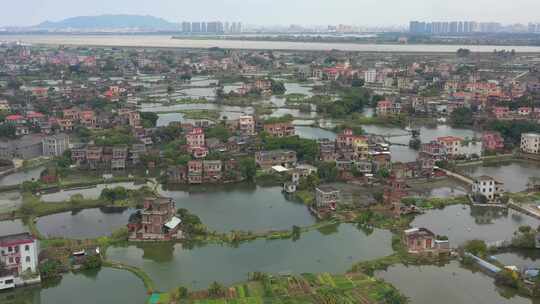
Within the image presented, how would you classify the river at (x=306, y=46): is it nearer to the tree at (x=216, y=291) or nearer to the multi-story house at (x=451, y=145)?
the multi-story house at (x=451, y=145)

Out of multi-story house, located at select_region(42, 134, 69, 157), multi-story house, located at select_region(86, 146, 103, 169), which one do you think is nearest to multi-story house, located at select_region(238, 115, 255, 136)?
multi-story house, located at select_region(86, 146, 103, 169)

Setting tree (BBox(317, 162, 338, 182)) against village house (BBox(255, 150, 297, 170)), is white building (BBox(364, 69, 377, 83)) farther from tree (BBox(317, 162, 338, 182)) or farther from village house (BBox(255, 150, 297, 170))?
tree (BBox(317, 162, 338, 182))

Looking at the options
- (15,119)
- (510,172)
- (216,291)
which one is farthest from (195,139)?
(216,291)

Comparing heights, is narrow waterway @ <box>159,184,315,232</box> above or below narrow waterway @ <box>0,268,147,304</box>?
above

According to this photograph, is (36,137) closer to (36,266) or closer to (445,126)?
(36,266)


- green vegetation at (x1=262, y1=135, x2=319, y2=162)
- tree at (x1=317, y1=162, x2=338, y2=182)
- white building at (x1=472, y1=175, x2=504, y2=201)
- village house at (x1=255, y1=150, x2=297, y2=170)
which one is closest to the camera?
white building at (x1=472, y1=175, x2=504, y2=201)

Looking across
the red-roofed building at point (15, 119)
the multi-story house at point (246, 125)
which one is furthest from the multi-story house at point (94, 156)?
the red-roofed building at point (15, 119)
